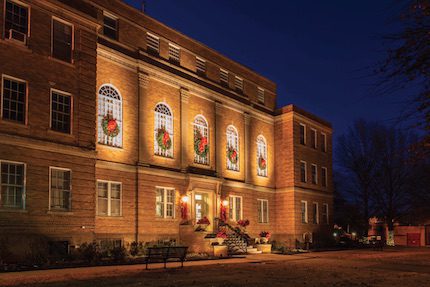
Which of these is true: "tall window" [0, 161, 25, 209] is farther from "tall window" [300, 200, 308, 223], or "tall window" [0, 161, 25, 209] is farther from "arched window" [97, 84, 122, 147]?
"tall window" [300, 200, 308, 223]

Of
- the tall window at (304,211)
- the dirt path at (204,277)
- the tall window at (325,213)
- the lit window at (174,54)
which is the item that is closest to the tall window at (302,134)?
the tall window at (304,211)

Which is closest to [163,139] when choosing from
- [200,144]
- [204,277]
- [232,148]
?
[200,144]

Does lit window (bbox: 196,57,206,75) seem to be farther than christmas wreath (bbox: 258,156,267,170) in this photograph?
No

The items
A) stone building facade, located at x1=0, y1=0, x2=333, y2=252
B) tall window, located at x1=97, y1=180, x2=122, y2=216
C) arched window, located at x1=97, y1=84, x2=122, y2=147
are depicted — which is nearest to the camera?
stone building facade, located at x1=0, y1=0, x2=333, y2=252

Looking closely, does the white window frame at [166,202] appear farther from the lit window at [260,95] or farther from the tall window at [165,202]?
the lit window at [260,95]

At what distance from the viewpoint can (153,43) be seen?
32219mm

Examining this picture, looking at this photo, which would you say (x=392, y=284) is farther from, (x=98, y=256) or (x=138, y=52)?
(x=138, y=52)

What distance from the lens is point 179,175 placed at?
31.7m

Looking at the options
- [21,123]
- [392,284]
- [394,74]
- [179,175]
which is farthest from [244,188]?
[394,74]

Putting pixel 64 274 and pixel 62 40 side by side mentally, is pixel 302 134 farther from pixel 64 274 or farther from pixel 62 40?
pixel 64 274

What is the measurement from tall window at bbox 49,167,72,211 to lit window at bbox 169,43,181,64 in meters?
13.0

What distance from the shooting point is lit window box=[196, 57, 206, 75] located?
1407 inches

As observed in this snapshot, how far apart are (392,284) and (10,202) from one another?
48.4ft

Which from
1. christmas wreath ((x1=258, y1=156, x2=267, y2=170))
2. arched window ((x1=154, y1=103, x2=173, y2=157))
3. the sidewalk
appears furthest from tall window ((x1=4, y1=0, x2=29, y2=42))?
christmas wreath ((x1=258, y1=156, x2=267, y2=170))
